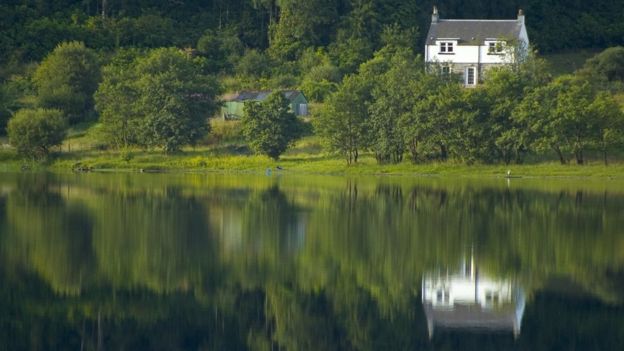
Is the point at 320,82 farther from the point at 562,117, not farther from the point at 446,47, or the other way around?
the point at 562,117

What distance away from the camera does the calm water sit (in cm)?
2064

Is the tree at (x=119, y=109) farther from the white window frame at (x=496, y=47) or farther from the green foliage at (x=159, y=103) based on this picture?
the white window frame at (x=496, y=47)

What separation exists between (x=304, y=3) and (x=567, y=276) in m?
65.9

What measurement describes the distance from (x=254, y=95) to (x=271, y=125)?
9.32m

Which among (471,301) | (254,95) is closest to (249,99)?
(254,95)

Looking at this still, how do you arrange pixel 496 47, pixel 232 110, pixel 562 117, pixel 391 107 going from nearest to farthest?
1. pixel 562 117
2. pixel 391 107
3. pixel 232 110
4. pixel 496 47

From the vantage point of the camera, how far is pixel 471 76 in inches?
3295

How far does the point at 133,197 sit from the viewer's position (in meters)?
47.2

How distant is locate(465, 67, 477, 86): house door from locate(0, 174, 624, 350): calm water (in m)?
36.4

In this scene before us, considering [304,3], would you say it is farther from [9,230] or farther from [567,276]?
[567,276]

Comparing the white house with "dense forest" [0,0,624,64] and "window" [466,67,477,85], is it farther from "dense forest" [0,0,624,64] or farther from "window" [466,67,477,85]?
"dense forest" [0,0,624,64]

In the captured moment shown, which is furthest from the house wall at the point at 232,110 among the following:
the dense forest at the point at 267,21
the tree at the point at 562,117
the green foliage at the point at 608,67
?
the green foliage at the point at 608,67

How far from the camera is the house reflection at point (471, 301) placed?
21688 millimetres

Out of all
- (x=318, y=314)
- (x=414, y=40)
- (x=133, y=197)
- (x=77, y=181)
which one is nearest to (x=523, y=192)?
(x=133, y=197)
